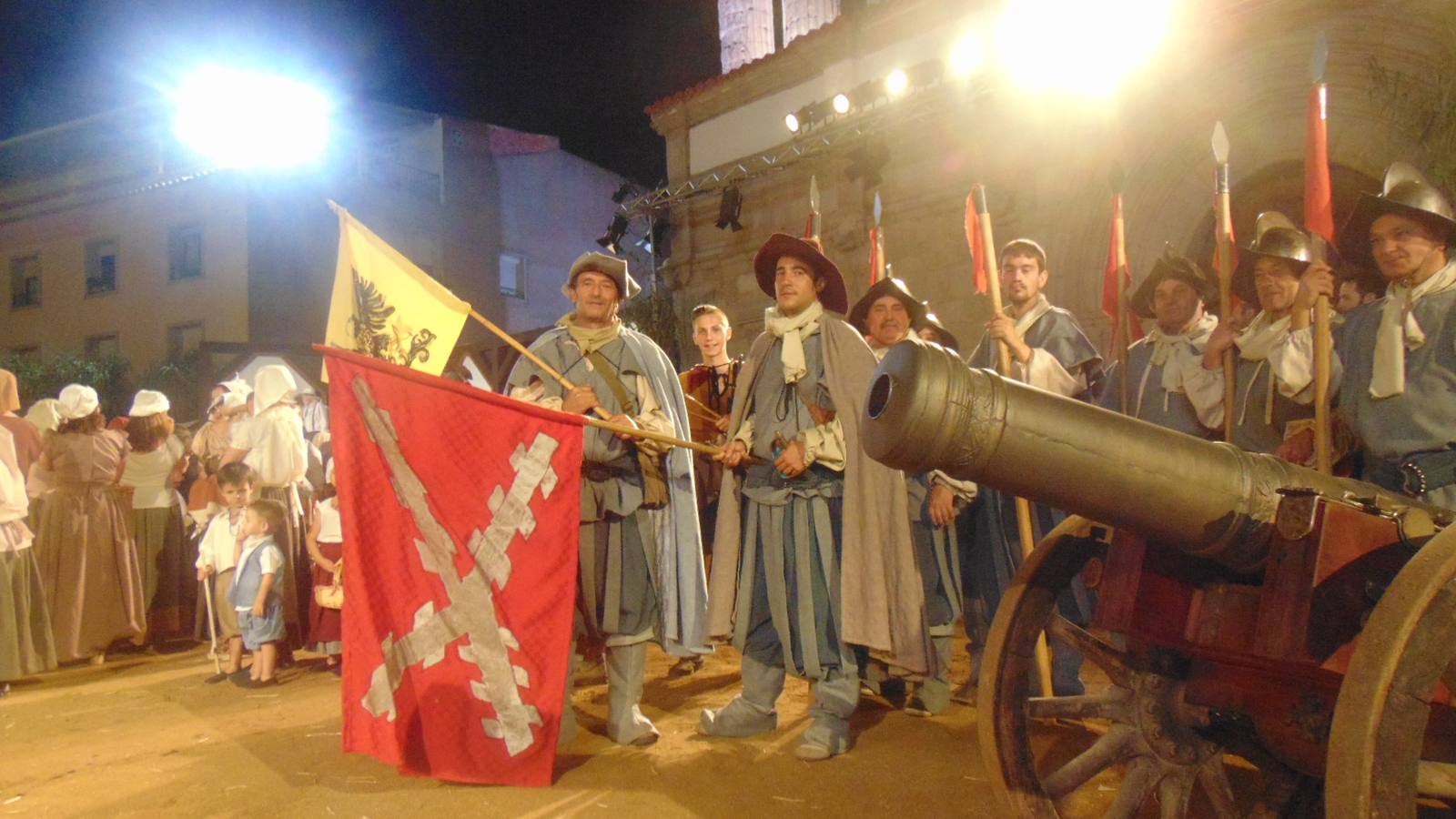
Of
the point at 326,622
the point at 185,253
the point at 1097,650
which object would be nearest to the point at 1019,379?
the point at 1097,650

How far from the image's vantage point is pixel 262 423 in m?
6.74

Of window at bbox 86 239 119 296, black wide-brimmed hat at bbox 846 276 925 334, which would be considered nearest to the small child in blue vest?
black wide-brimmed hat at bbox 846 276 925 334

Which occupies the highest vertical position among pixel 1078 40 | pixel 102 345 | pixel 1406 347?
pixel 1078 40

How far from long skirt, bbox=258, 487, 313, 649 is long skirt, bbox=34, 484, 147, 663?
1554 mm

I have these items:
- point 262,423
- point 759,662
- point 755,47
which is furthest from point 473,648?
point 755,47

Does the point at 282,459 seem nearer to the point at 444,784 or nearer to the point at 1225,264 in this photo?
the point at 444,784

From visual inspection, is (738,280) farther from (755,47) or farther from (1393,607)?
(1393,607)

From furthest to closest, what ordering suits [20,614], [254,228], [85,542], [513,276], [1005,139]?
[513,276], [254,228], [1005,139], [85,542], [20,614]

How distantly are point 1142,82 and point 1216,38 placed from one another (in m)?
0.73

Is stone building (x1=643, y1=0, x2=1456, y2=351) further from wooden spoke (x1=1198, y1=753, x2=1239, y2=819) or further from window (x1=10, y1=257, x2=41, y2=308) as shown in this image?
window (x1=10, y1=257, x2=41, y2=308)

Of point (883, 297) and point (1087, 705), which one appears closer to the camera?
point (1087, 705)

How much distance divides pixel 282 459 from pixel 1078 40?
883 centimetres

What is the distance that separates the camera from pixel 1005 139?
10.1m

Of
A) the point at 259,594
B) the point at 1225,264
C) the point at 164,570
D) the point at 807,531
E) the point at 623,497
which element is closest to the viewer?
the point at 1225,264
